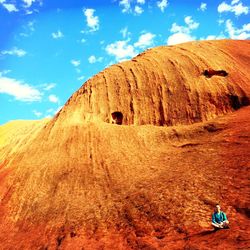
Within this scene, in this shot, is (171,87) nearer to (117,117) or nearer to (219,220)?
(117,117)

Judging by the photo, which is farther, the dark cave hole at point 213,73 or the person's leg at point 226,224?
the dark cave hole at point 213,73

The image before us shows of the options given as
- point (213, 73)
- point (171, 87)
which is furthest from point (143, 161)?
point (213, 73)

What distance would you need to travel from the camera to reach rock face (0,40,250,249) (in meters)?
15.4

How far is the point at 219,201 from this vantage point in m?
15.0

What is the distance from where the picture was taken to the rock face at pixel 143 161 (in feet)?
50.6

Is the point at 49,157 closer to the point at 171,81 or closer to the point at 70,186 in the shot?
the point at 70,186

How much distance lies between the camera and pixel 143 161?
2114 cm

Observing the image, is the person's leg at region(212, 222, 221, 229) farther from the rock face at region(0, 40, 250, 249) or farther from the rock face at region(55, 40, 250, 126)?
the rock face at region(55, 40, 250, 126)

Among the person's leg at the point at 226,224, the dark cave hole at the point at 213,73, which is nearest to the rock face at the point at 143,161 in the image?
the dark cave hole at the point at 213,73

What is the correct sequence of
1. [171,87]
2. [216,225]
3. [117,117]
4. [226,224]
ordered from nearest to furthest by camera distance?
[226,224], [216,225], [171,87], [117,117]

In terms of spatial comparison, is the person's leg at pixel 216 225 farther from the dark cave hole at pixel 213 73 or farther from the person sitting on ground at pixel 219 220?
the dark cave hole at pixel 213 73

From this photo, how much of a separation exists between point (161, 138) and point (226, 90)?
5.90m

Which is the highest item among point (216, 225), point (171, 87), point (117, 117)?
point (171, 87)

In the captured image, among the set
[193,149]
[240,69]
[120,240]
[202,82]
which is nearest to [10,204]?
[120,240]
